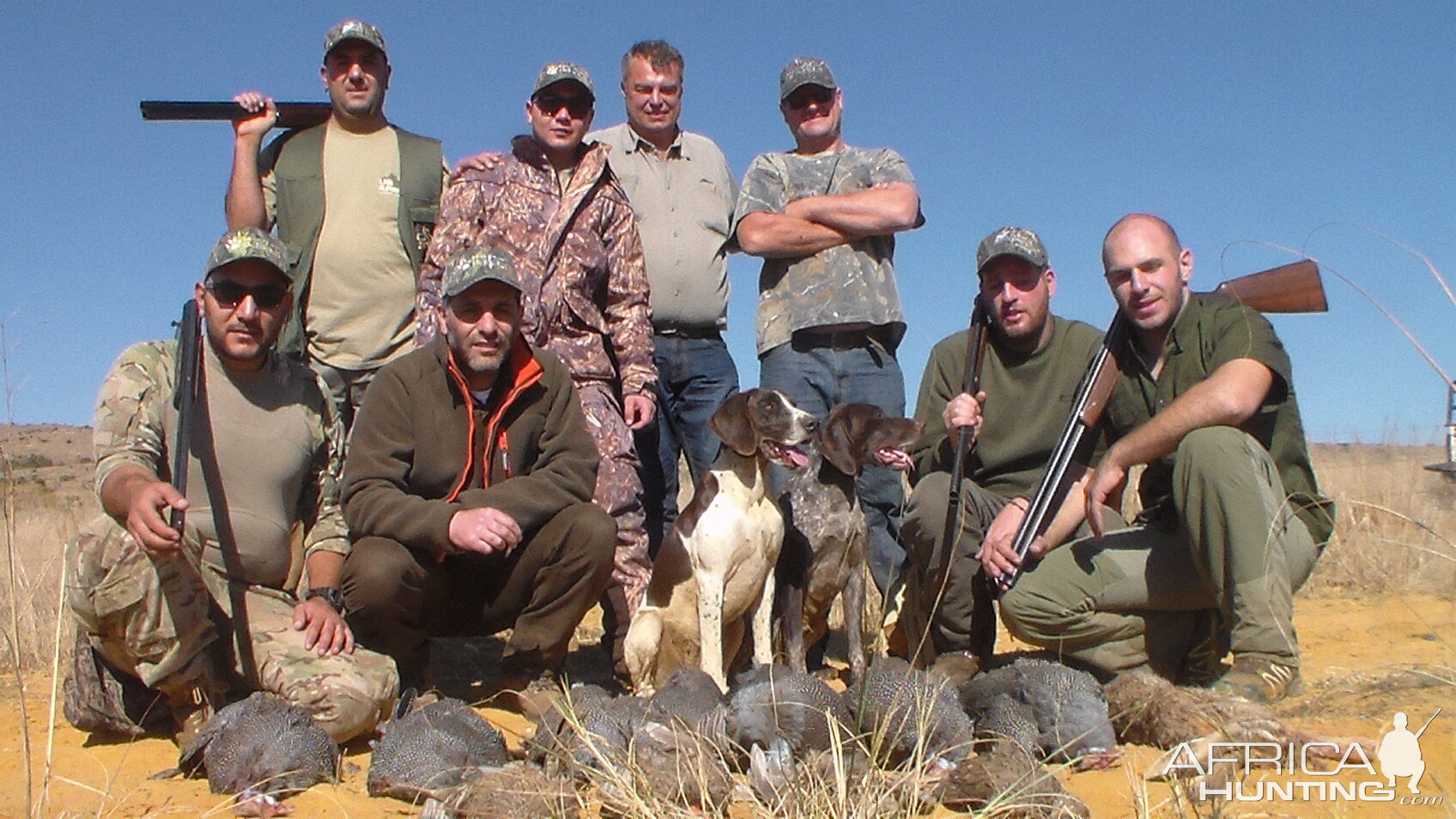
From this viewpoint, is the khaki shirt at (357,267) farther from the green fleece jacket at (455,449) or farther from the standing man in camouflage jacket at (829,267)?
the standing man in camouflage jacket at (829,267)

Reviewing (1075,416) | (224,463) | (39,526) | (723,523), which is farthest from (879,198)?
(39,526)

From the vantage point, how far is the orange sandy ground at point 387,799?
337cm

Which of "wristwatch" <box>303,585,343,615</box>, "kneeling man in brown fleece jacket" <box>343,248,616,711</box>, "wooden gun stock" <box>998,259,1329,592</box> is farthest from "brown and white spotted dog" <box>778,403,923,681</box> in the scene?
"wristwatch" <box>303,585,343,615</box>

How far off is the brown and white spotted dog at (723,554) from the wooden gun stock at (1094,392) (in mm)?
1087

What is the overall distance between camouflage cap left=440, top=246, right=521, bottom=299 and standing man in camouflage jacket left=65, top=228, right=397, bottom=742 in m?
0.67

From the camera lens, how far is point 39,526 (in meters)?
12.3

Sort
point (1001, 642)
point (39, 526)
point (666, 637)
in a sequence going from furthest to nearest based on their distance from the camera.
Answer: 1. point (39, 526)
2. point (1001, 642)
3. point (666, 637)

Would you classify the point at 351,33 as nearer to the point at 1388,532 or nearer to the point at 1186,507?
the point at 1186,507

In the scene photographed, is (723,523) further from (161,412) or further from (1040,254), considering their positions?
(161,412)

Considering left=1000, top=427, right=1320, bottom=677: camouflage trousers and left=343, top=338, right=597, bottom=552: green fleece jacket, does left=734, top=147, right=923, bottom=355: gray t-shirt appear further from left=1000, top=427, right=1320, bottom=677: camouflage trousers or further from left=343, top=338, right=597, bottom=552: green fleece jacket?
left=1000, top=427, right=1320, bottom=677: camouflage trousers

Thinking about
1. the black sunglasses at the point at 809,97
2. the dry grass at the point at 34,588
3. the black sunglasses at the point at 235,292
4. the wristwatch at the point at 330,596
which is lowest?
the dry grass at the point at 34,588

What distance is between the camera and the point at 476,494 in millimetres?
4965

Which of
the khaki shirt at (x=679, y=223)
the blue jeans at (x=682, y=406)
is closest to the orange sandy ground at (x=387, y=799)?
the blue jeans at (x=682, y=406)

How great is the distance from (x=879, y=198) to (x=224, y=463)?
3.41 metres
